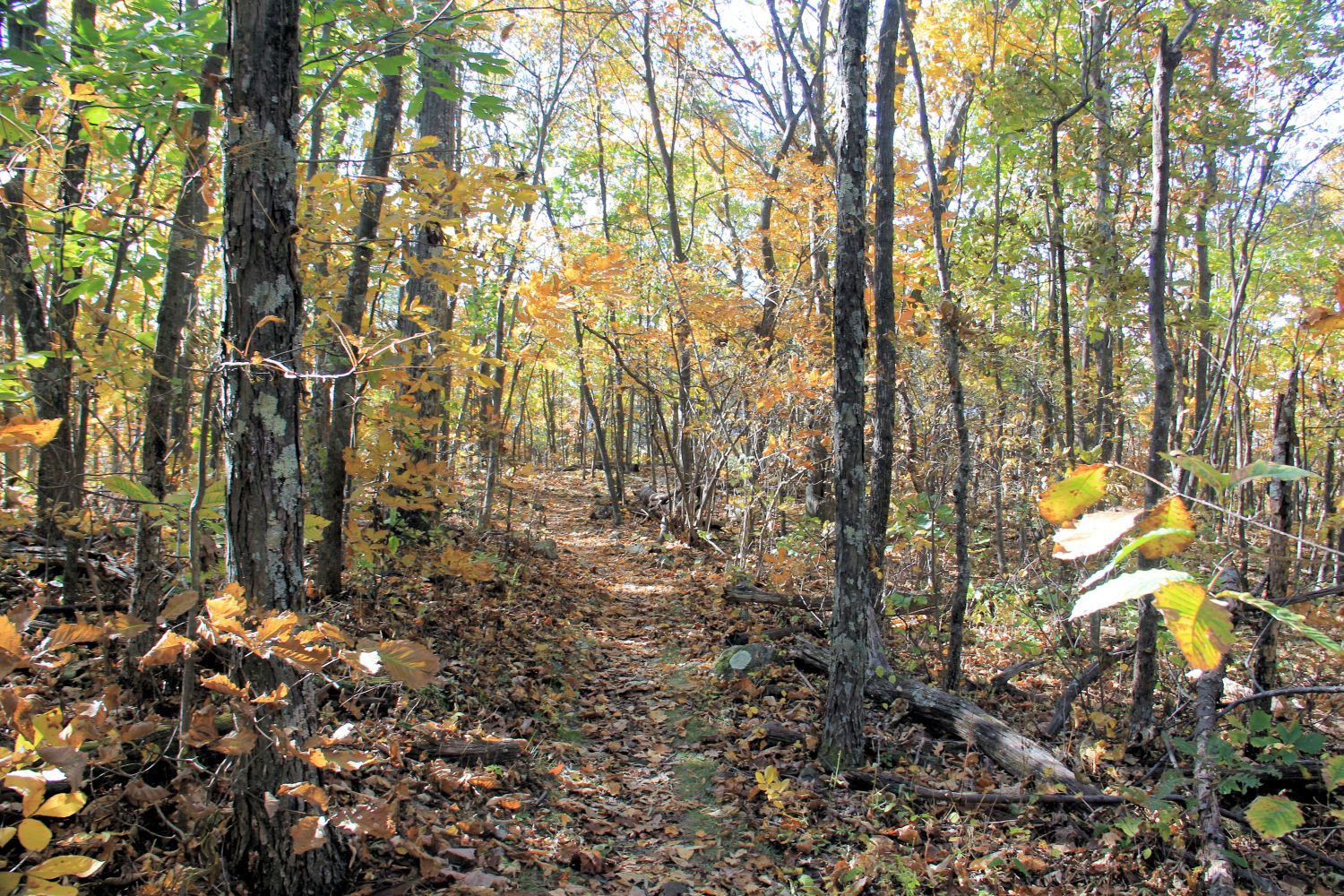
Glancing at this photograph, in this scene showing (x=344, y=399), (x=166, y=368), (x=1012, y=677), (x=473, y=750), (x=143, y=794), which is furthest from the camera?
(x=1012, y=677)

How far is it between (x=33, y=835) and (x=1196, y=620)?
237 cm

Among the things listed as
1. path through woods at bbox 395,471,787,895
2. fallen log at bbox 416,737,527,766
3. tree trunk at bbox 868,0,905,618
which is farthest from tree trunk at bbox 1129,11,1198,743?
fallen log at bbox 416,737,527,766

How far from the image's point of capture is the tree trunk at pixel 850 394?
4562 millimetres

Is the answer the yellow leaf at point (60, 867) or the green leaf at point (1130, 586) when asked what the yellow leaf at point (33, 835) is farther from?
the green leaf at point (1130, 586)

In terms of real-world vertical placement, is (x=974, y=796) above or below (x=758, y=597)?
below

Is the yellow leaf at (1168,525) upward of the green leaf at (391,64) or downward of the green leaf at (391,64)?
downward

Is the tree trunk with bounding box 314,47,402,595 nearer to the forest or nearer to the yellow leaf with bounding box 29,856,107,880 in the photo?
the forest

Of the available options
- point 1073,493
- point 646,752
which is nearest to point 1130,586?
point 1073,493

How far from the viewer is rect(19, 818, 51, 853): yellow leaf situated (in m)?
1.56

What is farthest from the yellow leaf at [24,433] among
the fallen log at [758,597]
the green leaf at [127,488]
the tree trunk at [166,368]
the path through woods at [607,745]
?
the fallen log at [758,597]

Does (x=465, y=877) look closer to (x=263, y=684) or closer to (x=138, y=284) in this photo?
(x=263, y=684)

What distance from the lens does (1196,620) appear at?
36.9 inches

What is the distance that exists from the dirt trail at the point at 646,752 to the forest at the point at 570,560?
1.4 inches

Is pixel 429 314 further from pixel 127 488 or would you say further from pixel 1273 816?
pixel 1273 816
